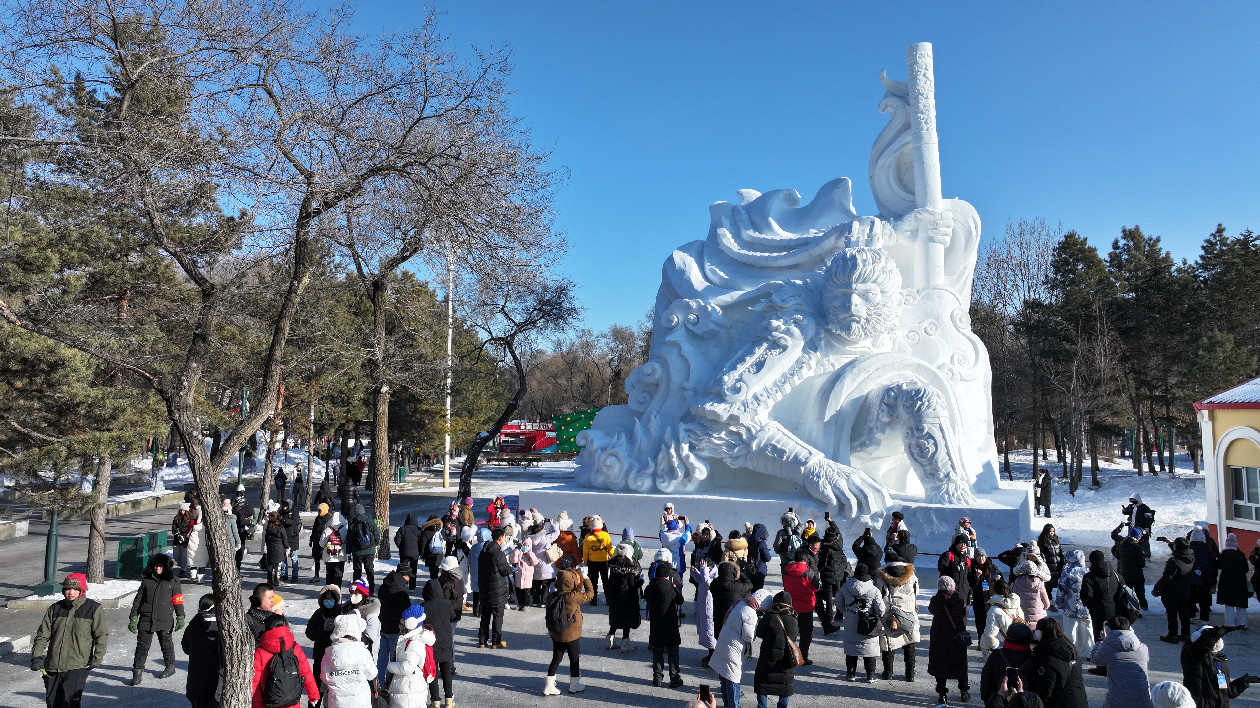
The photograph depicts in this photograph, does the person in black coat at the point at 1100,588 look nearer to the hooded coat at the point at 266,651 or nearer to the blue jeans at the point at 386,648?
the blue jeans at the point at 386,648

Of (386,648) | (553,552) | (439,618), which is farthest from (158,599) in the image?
(553,552)

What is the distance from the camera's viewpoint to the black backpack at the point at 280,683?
479 cm

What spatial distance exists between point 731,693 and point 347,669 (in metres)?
2.70

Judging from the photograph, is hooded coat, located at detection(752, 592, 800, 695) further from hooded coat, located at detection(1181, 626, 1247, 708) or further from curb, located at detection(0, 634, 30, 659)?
curb, located at detection(0, 634, 30, 659)

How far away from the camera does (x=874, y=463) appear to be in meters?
12.8

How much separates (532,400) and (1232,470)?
4411cm

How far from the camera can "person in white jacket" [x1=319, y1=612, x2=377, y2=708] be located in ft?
15.8

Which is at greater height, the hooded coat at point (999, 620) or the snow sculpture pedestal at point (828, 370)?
the snow sculpture pedestal at point (828, 370)

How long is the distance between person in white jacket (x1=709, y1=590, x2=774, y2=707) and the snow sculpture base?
20.6ft

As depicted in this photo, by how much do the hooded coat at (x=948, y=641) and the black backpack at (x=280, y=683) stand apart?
4.50 metres

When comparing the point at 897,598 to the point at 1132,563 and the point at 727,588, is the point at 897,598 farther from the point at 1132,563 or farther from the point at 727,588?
the point at 1132,563

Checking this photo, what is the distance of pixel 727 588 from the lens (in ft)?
21.5

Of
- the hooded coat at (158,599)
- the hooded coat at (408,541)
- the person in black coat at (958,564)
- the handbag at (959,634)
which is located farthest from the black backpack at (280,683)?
the person in black coat at (958,564)

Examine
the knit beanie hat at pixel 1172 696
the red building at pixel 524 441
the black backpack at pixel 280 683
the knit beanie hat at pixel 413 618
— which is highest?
the red building at pixel 524 441
